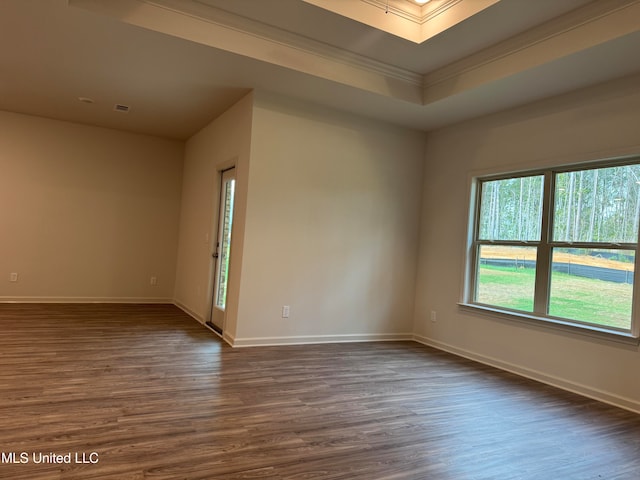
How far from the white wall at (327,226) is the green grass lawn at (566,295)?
112 cm

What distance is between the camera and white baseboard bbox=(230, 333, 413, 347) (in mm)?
A: 4430

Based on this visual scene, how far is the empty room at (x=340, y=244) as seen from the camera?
2.50m

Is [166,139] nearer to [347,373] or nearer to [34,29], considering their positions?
[34,29]

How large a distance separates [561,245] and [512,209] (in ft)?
2.23

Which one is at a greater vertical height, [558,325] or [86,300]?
[558,325]

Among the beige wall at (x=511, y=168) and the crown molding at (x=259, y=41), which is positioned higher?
the crown molding at (x=259, y=41)

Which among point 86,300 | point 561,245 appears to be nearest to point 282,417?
point 561,245

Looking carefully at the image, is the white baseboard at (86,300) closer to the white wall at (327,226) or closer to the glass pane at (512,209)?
Result: the white wall at (327,226)

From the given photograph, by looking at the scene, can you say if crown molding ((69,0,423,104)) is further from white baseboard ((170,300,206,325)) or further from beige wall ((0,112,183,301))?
beige wall ((0,112,183,301))

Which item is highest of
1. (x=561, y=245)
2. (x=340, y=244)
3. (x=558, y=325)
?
(x=561, y=245)

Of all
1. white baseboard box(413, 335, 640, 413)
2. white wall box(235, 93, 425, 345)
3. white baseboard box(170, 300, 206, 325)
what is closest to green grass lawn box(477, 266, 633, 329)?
white baseboard box(413, 335, 640, 413)

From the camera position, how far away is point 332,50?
3928 millimetres

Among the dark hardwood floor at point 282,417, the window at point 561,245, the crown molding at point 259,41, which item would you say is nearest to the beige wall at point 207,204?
the crown molding at point 259,41

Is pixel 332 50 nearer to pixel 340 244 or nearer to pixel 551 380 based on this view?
pixel 340 244
